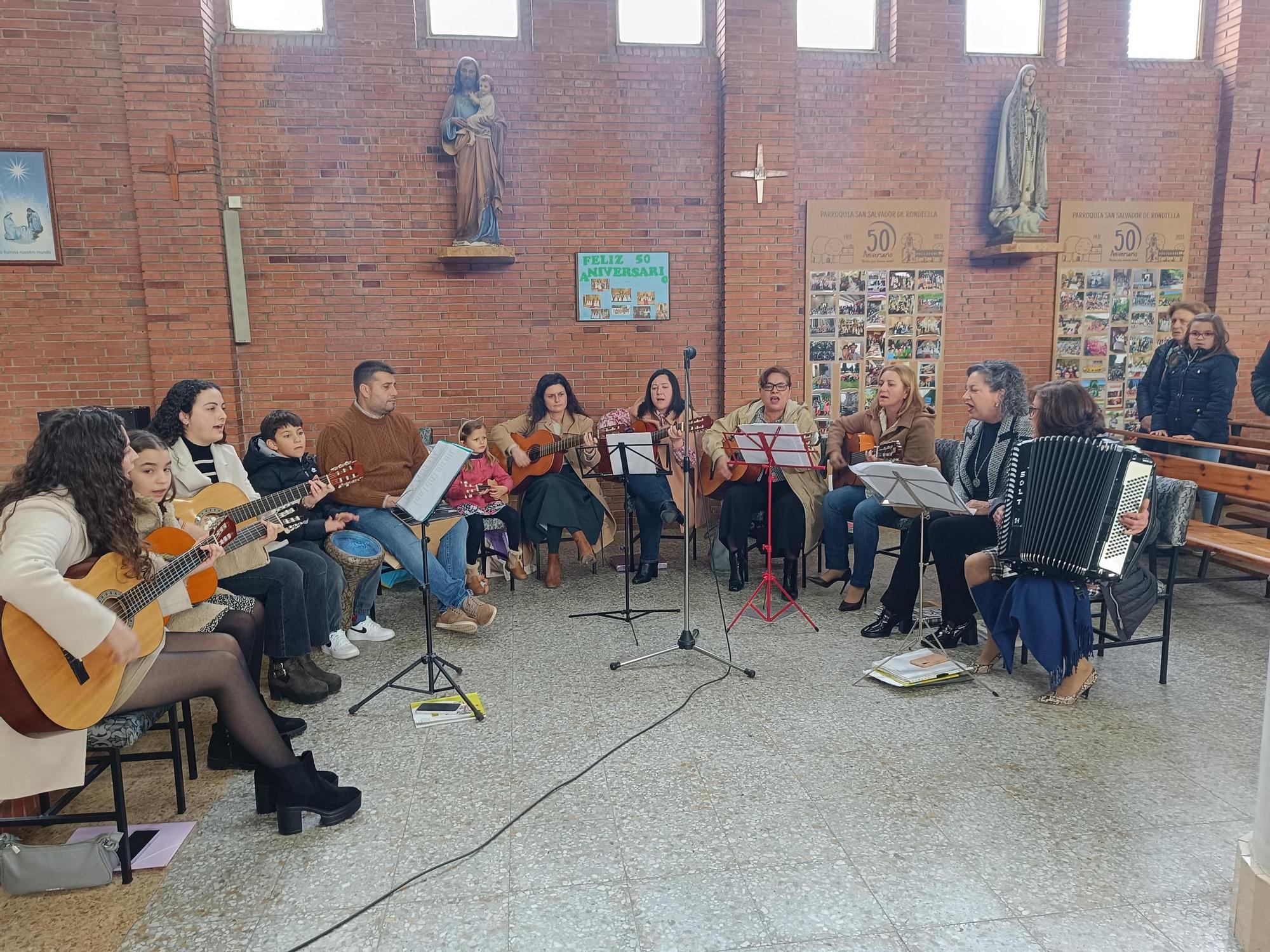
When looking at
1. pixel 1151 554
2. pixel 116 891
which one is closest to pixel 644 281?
pixel 1151 554

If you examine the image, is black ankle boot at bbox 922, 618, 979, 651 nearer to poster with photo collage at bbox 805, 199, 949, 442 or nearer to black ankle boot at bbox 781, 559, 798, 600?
black ankle boot at bbox 781, 559, 798, 600

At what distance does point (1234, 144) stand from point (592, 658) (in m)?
6.94

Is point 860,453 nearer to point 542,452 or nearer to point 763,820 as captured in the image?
point 542,452

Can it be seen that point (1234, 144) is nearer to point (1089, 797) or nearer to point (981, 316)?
point (981, 316)

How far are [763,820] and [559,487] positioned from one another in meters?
3.07

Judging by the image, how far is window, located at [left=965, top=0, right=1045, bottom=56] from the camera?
22.6 ft

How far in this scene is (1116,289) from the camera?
7145 mm

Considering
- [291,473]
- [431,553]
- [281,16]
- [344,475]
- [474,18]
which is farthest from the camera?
[474,18]

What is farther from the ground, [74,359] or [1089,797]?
[74,359]

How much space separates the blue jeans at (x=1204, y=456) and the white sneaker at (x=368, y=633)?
15.9ft

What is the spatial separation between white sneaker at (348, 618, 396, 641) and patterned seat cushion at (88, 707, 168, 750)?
1973 mm

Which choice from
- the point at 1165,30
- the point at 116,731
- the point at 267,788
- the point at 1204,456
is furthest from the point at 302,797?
the point at 1165,30

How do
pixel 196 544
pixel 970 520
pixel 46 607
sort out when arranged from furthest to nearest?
pixel 970 520 → pixel 196 544 → pixel 46 607

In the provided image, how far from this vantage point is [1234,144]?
696 cm
